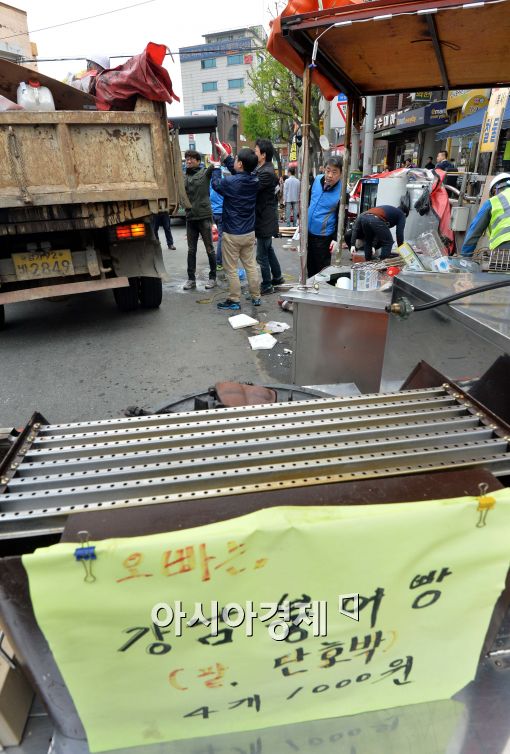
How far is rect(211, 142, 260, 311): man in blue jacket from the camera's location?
236 inches

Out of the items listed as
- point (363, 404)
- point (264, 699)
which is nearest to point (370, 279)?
point (363, 404)

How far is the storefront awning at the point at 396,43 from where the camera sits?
8.30 ft

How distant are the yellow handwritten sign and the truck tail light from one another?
487 centimetres

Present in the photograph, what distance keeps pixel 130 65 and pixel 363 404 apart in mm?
4882

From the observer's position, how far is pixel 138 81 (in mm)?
4652

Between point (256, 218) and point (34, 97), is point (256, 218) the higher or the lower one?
the lower one

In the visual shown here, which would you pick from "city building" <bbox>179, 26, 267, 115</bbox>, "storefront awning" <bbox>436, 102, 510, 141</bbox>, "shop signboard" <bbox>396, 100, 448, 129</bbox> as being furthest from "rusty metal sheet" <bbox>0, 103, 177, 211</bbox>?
"city building" <bbox>179, 26, 267, 115</bbox>

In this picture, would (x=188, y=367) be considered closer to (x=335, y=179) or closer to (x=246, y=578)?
(x=335, y=179)

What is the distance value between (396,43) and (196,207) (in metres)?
4.22

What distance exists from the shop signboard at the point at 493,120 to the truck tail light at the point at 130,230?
20.4 feet

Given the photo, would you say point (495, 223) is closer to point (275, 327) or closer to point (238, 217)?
point (275, 327)

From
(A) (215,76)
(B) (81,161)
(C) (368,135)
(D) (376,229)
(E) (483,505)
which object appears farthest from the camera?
(A) (215,76)

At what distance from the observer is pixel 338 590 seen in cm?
120

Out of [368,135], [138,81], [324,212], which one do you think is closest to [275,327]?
[324,212]
